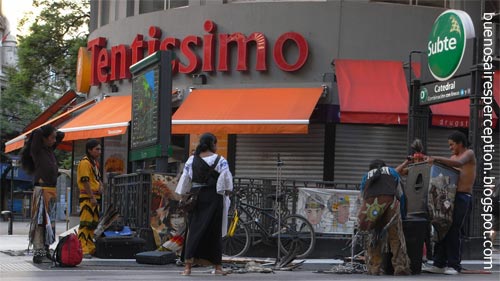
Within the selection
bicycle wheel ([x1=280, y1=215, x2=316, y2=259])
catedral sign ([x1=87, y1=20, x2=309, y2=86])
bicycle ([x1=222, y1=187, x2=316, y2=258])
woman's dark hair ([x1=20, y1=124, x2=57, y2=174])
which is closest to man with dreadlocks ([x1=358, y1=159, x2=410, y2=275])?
bicycle ([x1=222, y1=187, x2=316, y2=258])

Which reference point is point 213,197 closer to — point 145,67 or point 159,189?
point 159,189

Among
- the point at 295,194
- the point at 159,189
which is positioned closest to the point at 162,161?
the point at 159,189

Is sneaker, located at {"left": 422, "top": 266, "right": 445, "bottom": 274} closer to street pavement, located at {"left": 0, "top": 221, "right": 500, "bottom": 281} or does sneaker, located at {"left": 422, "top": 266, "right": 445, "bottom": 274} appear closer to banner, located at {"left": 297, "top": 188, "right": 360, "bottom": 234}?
street pavement, located at {"left": 0, "top": 221, "right": 500, "bottom": 281}

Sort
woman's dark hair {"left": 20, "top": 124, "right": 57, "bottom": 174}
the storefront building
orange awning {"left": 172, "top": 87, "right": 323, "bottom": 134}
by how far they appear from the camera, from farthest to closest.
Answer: the storefront building < orange awning {"left": 172, "top": 87, "right": 323, "bottom": 134} < woman's dark hair {"left": 20, "top": 124, "right": 57, "bottom": 174}

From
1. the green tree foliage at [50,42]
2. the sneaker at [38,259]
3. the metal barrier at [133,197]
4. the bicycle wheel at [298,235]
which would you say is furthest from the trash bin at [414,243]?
the green tree foliage at [50,42]

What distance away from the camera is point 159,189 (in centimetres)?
1348

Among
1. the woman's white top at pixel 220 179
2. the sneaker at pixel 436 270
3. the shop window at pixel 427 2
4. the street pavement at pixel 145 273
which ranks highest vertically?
the shop window at pixel 427 2

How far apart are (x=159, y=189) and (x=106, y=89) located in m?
11.3

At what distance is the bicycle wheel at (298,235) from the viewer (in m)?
14.4

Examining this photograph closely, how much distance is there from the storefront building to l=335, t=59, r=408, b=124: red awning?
23 mm

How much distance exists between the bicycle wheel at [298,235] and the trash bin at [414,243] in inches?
137

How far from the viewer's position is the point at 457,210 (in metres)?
11.3

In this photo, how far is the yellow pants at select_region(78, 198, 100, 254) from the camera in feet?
41.3

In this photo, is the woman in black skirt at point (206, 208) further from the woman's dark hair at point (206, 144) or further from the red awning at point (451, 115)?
the red awning at point (451, 115)
